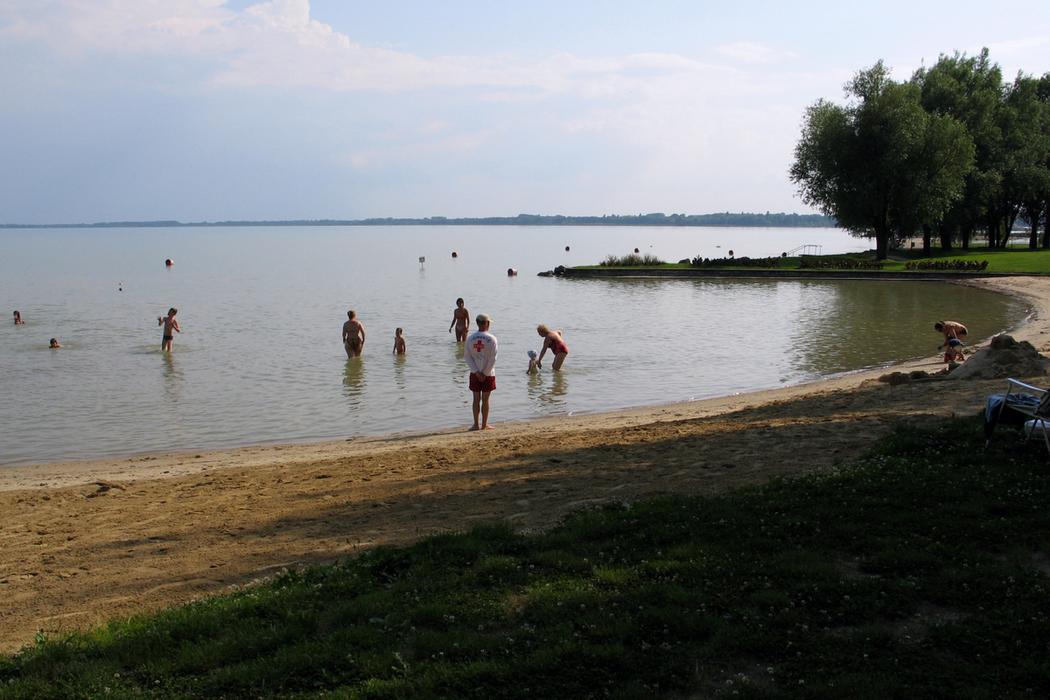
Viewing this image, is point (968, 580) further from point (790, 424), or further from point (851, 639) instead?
point (790, 424)

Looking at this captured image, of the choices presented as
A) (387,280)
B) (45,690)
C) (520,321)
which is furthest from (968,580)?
(387,280)

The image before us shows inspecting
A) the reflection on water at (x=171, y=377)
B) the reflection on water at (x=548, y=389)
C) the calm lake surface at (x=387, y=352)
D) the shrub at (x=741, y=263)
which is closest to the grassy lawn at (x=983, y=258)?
the shrub at (x=741, y=263)

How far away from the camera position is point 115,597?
254 inches

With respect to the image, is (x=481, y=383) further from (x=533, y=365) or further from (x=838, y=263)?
(x=838, y=263)

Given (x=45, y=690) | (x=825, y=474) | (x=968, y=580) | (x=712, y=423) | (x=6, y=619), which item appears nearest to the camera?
(x=45, y=690)

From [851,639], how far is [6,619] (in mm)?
5770

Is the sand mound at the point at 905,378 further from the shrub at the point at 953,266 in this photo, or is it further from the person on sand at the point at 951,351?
the shrub at the point at 953,266

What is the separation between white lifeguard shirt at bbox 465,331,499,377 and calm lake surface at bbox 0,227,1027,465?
2.32 metres

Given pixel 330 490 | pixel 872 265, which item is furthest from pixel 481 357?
pixel 872 265

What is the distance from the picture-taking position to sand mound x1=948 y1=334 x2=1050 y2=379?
12.8m

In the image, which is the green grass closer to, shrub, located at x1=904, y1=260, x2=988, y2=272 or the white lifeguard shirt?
the white lifeguard shirt

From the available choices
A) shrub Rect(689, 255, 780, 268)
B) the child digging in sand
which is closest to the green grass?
the child digging in sand

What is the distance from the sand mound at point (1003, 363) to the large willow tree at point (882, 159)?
4375 cm

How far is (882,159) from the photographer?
176ft
